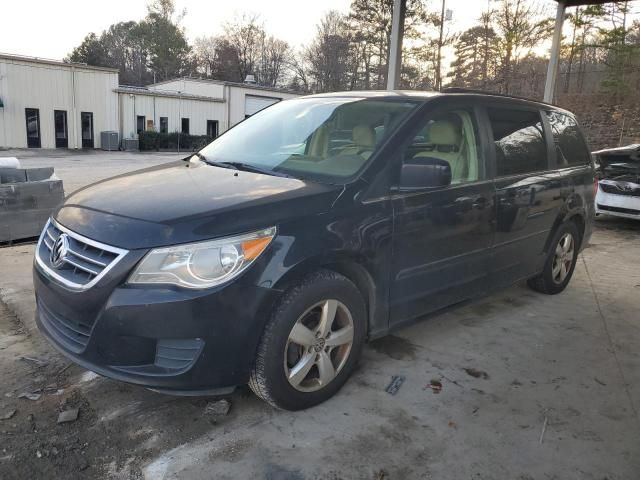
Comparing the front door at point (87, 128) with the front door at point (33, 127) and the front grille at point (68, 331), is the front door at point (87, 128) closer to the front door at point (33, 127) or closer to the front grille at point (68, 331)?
the front door at point (33, 127)

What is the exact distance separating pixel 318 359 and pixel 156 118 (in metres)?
35.4

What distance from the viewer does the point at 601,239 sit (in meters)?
8.04

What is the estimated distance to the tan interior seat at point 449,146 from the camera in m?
3.46

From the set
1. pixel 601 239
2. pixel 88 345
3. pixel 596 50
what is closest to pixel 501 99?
pixel 88 345

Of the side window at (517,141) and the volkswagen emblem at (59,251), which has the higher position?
the side window at (517,141)

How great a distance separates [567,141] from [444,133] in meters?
1.96

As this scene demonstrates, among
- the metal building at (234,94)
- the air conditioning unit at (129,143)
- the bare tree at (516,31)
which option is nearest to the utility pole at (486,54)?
the bare tree at (516,31)

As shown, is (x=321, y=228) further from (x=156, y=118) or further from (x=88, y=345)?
(x=156, y=118)

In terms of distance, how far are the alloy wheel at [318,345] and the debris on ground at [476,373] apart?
939mm

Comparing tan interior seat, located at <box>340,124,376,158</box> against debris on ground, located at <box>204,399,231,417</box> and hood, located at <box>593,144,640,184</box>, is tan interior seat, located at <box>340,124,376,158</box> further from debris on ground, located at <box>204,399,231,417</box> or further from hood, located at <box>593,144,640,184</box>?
hood, located at <box>593,144,640,184</box>

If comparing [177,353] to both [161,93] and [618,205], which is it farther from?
[161,93]

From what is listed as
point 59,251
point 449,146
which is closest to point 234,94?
point 449,146

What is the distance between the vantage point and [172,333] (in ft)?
7.81

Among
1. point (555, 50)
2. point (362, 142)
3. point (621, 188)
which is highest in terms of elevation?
point (555, 50)
